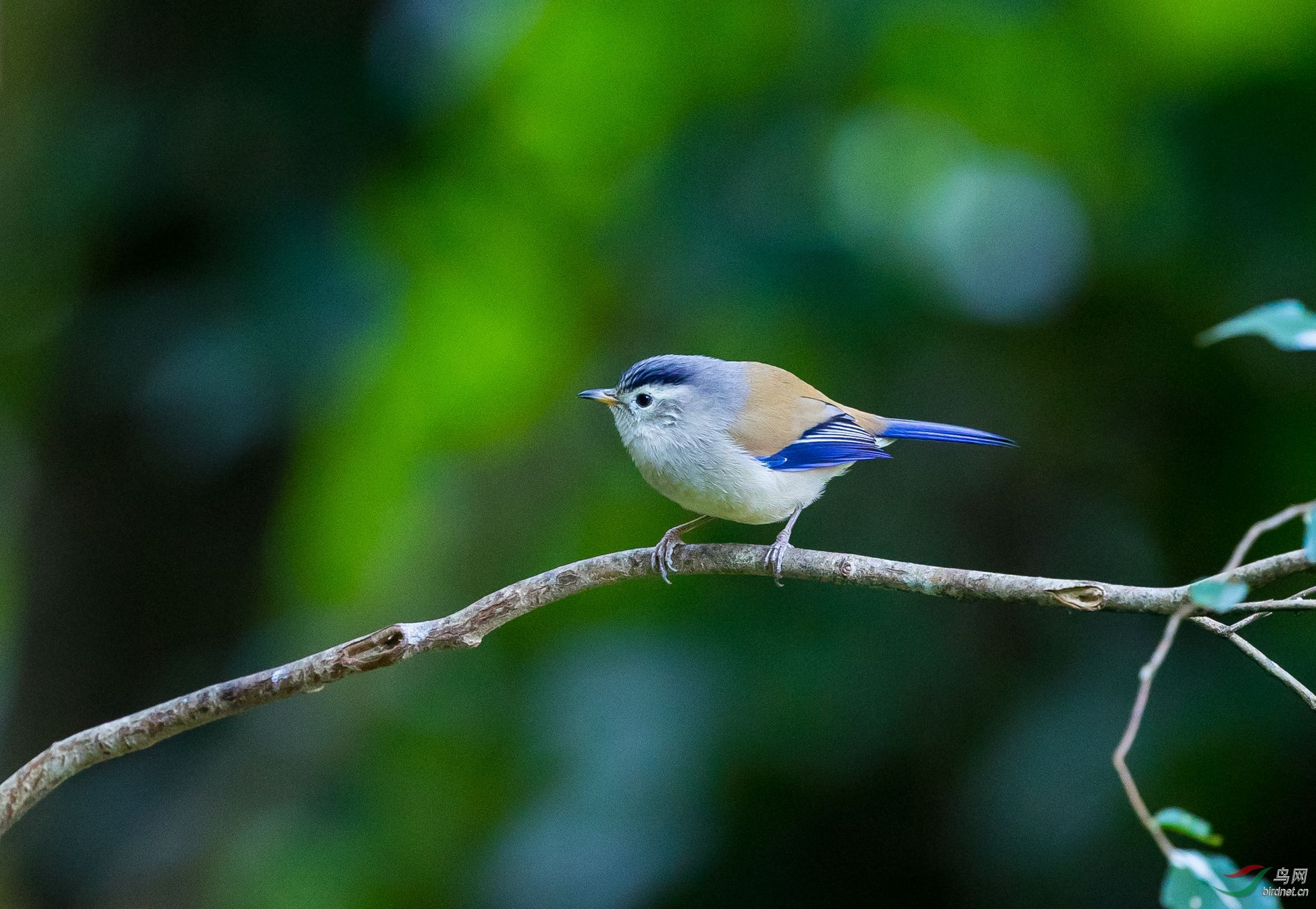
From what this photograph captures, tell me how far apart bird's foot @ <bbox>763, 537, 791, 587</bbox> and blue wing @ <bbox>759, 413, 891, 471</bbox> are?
1.55ft

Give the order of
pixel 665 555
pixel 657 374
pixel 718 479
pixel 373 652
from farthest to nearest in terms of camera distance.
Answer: pixel 657 374
pixel 718 479
pixel 665 555
pixel 373 652

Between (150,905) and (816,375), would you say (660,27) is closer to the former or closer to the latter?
(816,375)

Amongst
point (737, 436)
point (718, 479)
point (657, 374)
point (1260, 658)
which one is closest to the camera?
point (1260, 658)

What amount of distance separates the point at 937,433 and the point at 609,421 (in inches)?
67.9

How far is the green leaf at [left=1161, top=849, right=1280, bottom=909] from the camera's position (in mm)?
1248

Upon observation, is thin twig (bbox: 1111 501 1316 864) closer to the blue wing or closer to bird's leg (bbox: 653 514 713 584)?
bird's leg (bbox: 653 514 713 584)

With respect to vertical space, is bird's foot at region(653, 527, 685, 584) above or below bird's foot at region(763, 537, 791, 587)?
below

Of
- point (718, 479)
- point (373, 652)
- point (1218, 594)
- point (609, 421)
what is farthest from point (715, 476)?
point (609, 421)

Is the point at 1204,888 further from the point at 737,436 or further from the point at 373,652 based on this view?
the point at 737,436

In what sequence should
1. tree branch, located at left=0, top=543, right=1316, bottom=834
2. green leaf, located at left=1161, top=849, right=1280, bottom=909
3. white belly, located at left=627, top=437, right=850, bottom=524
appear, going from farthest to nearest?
white belly, located at left=627, top=437, right=850, bottom=524 < tree branch, located at left=0, top=543, right=1316, bottom=834 < green leaf, located at left=1161, top=849, right=1280, bottom=909

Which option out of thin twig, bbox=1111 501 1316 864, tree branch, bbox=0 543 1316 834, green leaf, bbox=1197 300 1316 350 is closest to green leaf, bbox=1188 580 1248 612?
thin twig, bbox=1111 501 1316 864

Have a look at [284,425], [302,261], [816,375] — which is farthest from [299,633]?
[816,375]

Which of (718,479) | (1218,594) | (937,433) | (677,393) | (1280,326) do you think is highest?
(1280,326)

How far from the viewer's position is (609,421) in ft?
15.4
